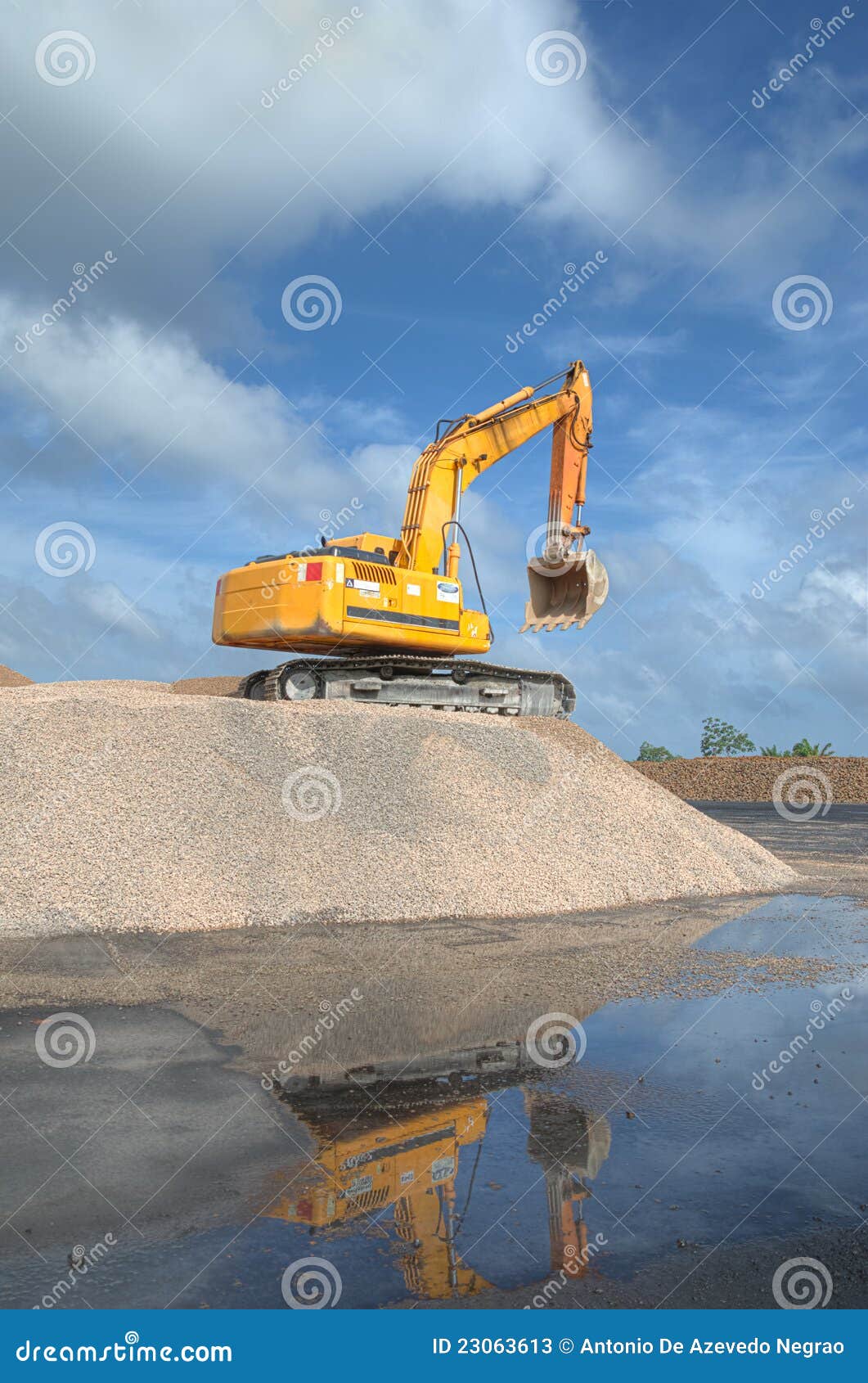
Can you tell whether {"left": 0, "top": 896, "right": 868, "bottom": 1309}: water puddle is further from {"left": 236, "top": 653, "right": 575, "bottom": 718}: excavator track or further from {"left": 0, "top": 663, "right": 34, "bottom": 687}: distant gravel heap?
{"left": 0, "top": 663, "right": 34, "bottom": 687}: distant gravel heap

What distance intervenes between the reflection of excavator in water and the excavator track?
35.8ft

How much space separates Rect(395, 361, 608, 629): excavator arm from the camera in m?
17.7

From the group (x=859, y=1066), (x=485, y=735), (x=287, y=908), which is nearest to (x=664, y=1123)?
(x=859, y=1066)

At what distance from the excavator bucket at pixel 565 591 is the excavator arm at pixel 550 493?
15mm

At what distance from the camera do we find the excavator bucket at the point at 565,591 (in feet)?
57.8

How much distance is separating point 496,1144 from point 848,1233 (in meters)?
1.75

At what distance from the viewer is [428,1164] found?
4.87 meters

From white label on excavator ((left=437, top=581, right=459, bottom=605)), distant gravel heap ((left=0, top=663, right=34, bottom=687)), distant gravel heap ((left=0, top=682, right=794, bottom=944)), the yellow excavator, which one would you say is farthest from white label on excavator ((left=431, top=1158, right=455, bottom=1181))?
distant gravel heap ((left=0, top=663, right=34, bottom=687))

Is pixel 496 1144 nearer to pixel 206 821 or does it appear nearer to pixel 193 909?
pixel 193 909

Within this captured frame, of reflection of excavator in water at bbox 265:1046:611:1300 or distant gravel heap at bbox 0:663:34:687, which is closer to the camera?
reflection of excavator in water at bbox 265:1046:611:1300

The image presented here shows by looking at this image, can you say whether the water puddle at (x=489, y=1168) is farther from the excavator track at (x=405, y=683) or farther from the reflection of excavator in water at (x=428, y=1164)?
the excavator track at (x=405, y=683)

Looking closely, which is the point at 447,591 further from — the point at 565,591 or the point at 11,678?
the point at 11,678

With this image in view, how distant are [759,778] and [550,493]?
27.1 metres

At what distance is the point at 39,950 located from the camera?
9.19m
